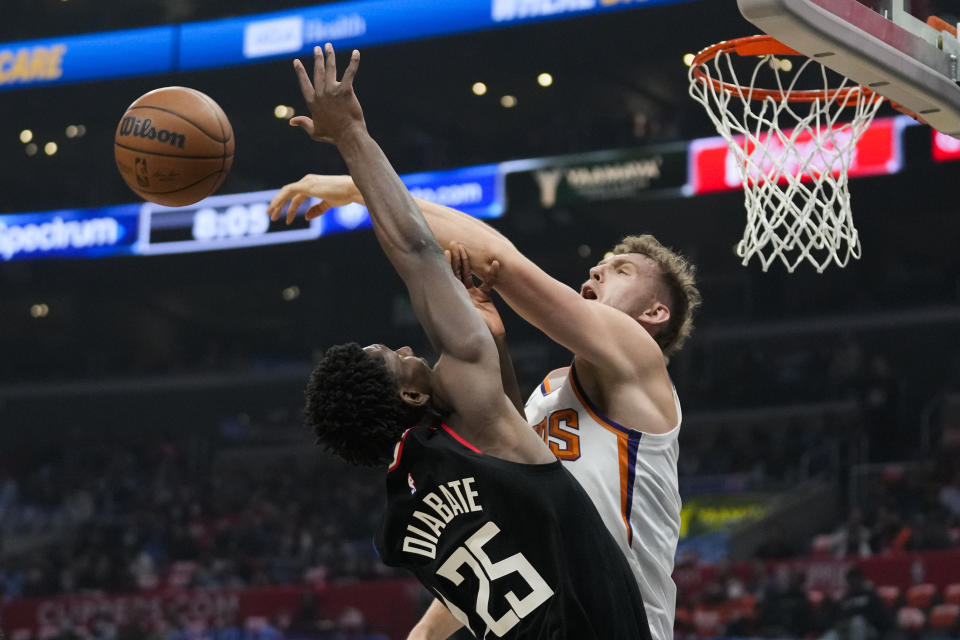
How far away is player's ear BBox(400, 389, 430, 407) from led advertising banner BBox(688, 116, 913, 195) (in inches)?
323

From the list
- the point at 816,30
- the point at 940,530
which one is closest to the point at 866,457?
the point at 940,530

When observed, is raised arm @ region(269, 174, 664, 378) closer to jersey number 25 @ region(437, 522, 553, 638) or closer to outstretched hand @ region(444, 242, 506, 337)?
outstretched hand @ region(444, 242, 506, 337)

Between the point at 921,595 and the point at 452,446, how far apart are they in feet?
26.8

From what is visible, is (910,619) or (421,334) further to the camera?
(421,334)

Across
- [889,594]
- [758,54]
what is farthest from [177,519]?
[758,54]

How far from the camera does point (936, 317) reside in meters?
15.3

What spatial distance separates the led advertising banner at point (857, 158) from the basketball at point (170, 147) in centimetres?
716

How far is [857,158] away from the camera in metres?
11.9

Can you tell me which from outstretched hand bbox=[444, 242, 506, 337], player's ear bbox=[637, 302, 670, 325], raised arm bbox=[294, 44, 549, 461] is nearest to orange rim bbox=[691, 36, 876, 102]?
player's ear bbox=[637, 302, 670, 325]

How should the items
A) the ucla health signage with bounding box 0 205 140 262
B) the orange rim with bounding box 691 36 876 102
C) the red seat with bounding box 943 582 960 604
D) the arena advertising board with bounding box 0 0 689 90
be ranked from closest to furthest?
1. the orange rim with bounding box 691 36 876 102
2. the red seat with bounding box 943 582 960 604
3. the arena advertising board with bounding box 0 0 689 90
4. the ucla health signage with bounding box 0 205 140 262

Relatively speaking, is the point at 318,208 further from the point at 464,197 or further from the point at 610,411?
the point at 464,197

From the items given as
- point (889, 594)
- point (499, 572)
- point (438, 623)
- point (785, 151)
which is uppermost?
point (785, 151)

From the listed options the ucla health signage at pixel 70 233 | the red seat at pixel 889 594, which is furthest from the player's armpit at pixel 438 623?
the ucla health signage at pixel 70 233

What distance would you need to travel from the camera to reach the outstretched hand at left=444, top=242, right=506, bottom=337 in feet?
9.29
